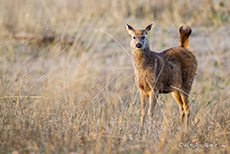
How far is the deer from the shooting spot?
528 cm

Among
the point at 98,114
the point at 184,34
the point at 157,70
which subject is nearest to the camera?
the point at 157,70

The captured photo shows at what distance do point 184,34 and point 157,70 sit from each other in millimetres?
965

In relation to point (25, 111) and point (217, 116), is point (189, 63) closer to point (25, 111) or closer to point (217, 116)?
point (217, 116)

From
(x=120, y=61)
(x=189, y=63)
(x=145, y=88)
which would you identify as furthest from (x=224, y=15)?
(x=145, y=88)

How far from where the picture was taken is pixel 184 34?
6.03m

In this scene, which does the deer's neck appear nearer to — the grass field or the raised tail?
the grass field

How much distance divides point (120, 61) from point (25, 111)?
16.8 feet

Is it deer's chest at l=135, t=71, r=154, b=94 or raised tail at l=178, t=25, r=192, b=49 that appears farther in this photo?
raised tail at l=178, t=25, r=192, b=49

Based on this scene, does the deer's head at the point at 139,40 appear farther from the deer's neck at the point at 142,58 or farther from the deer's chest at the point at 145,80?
the deer's chest at the point at 145,80

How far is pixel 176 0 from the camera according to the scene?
1231cm

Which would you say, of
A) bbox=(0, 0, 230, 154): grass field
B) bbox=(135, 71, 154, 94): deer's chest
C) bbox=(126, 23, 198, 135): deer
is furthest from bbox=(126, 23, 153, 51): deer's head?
bbox=(135, 71, 154, 94): deer's chest

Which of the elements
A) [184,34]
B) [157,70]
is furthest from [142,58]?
[184,34]

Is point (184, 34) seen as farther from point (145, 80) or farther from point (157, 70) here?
point (145, 80)

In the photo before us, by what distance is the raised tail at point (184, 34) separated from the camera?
5945 mm
